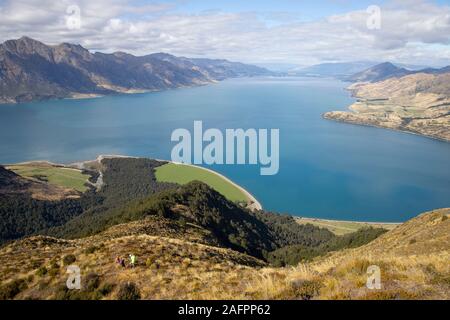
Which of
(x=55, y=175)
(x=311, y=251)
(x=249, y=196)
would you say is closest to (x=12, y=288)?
(x=311, y=251)

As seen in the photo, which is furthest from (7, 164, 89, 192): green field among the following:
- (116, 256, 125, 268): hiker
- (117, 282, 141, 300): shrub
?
(117, 282, 141, 300): shrub

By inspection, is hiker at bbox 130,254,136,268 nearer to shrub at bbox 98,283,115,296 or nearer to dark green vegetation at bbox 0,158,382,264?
shrub at bbox 98,283,115,296

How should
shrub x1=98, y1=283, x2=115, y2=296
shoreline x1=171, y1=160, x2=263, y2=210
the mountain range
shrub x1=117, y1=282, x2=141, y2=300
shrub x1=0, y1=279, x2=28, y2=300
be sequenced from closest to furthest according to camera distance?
the mountain range < shrub x1=117, y1=282, x2=141, y2=300 < shrub x1=98, y1=283, x2=115, y2=296 < shrub x1=0, y1=279, x2=28, y2=300 < shoreline x1=171, y1=160, x2=263, y2=210

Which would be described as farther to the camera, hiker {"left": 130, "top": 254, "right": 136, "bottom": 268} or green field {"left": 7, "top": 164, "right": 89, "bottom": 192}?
green field {"left": 7, "top": 164, "right": 89, "bottom": 192}

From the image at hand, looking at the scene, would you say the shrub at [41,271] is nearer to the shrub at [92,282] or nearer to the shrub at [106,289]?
the shrub at [92,282]

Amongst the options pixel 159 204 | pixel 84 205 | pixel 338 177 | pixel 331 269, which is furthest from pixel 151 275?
pixel 338 177

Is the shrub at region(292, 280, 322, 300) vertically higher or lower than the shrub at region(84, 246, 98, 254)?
higher
